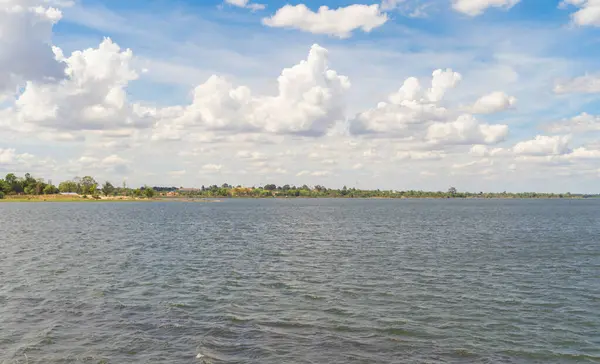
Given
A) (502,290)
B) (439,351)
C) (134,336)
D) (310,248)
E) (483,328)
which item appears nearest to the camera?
(439,351)

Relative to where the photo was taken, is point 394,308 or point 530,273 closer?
point 394,308

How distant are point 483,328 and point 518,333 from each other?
2033mm

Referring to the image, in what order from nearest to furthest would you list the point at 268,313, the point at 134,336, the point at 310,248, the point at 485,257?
the point at 134,336 → the point at 268,313 → the point at 485,257 → the point at 310,248

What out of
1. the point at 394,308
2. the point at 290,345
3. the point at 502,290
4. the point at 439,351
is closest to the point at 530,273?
the point at 502,290

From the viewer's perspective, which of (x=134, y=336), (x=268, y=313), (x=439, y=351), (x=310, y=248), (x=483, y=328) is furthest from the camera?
(x=310, y=248)

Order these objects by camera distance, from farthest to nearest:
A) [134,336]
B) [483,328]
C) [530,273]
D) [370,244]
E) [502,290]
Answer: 1. [370,244]
2. [530,273]
3. [502,290]
4. [483,328]
5. [134,336]

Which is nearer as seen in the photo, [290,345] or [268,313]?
[290,345]

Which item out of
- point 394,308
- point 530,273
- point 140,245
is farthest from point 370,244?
point 394,308

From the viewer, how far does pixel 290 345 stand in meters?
26.5

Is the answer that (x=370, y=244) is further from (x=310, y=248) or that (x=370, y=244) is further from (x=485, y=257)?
(x=485, y=257)

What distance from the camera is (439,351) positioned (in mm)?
25766

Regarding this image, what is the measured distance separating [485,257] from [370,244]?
20.7 meters

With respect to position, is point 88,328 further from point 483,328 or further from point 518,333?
point 518,333

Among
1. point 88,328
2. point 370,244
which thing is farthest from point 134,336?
point 370,244
